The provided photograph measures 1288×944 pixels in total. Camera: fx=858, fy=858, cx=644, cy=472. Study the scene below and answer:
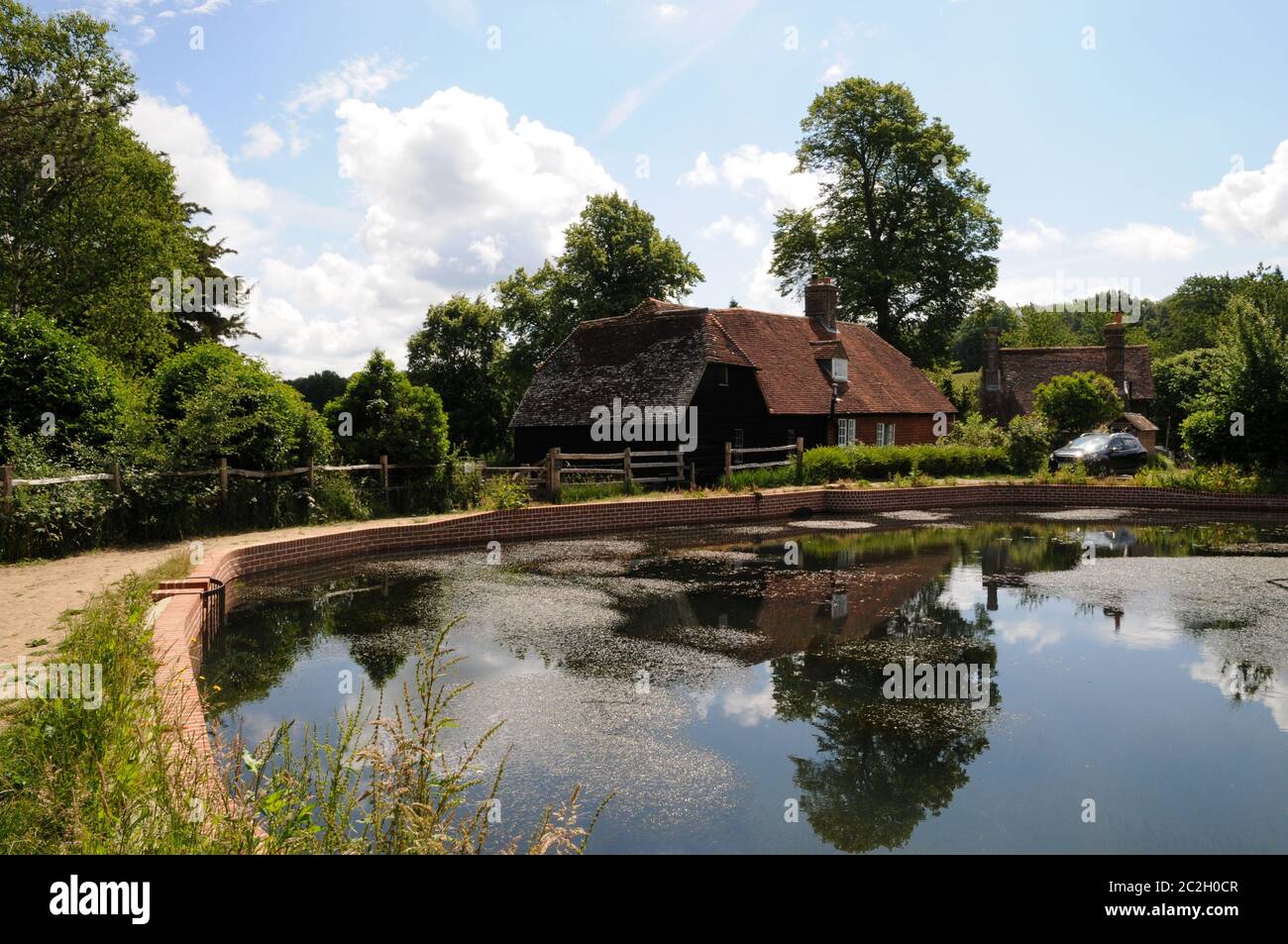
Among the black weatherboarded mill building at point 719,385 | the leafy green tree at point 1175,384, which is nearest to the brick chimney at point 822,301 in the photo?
the black weatherboarded mill building at point 719,385

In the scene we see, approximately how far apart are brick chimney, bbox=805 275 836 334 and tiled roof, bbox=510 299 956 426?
451 mm

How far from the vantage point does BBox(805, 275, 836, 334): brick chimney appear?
3791 centimetres

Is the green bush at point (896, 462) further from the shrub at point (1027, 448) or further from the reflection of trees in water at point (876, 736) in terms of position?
the reflection of trees in water at point (876, 736)

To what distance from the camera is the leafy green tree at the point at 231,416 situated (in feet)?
56.1

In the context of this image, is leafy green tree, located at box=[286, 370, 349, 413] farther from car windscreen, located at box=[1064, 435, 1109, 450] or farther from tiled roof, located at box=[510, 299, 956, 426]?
car windscreen, located at box=[1064, 435, 1109, 450]

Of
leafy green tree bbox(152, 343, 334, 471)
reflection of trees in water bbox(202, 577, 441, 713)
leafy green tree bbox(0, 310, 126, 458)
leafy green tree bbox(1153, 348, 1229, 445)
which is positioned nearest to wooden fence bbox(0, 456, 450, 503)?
leafy green tree bbox(152, 343, 334, 471)

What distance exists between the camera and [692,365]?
1149 inches

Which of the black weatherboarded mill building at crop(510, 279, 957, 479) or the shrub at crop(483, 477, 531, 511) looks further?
the black weatherboarded mill building at crop(510, 279, 957, 479)

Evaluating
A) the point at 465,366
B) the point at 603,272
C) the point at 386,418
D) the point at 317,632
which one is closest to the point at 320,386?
the point at 465,366

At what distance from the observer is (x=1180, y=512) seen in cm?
2408

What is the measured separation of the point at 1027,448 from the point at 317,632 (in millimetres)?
27073

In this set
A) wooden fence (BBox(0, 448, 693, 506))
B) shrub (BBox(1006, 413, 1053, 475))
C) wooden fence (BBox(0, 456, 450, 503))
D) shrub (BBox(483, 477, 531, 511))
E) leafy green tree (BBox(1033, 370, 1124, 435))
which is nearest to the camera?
wooden fence (BBox(0, 456, 450, 503))

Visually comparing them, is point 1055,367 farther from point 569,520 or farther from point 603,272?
point 569,520
